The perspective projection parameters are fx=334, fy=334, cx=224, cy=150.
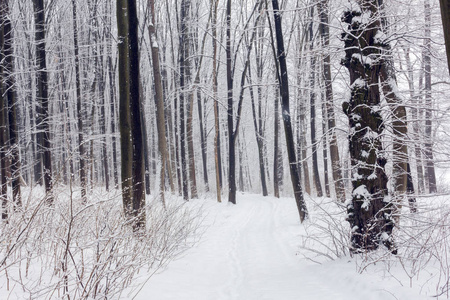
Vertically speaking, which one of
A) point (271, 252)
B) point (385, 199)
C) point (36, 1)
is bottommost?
point (271, 252)

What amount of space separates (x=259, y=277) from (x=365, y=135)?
2.98 m

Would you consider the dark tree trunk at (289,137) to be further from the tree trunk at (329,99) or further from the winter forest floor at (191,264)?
the winter forest floor at (191,264)

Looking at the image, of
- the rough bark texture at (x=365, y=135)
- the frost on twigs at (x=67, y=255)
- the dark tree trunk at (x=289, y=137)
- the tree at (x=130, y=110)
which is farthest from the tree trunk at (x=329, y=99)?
the tree at (x=130, y=110)

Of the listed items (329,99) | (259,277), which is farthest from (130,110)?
(329,99)

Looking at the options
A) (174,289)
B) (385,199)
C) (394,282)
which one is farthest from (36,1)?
(394,282)

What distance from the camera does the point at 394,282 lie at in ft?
13.6

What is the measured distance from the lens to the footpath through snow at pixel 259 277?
14.4ft

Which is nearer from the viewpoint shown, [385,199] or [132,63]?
[385,199]

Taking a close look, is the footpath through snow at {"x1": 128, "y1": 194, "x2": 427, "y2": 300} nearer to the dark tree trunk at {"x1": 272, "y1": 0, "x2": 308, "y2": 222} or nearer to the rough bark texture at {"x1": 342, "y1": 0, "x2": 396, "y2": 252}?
the rough bark texture at {"x1": 342, "y1": 0, "x2": 396, "y2": 252}

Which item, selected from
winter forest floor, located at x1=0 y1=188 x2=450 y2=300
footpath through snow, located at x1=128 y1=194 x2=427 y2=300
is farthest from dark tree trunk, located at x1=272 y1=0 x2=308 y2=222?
winter forest floor, located at x1=0 y1=188 x2=450 y2=300

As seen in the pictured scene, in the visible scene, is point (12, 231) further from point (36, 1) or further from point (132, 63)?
point (36, 1)

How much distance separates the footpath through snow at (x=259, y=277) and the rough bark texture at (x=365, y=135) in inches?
28.1

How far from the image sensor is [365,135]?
5.55 metres

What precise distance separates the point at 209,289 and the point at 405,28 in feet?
18.7
